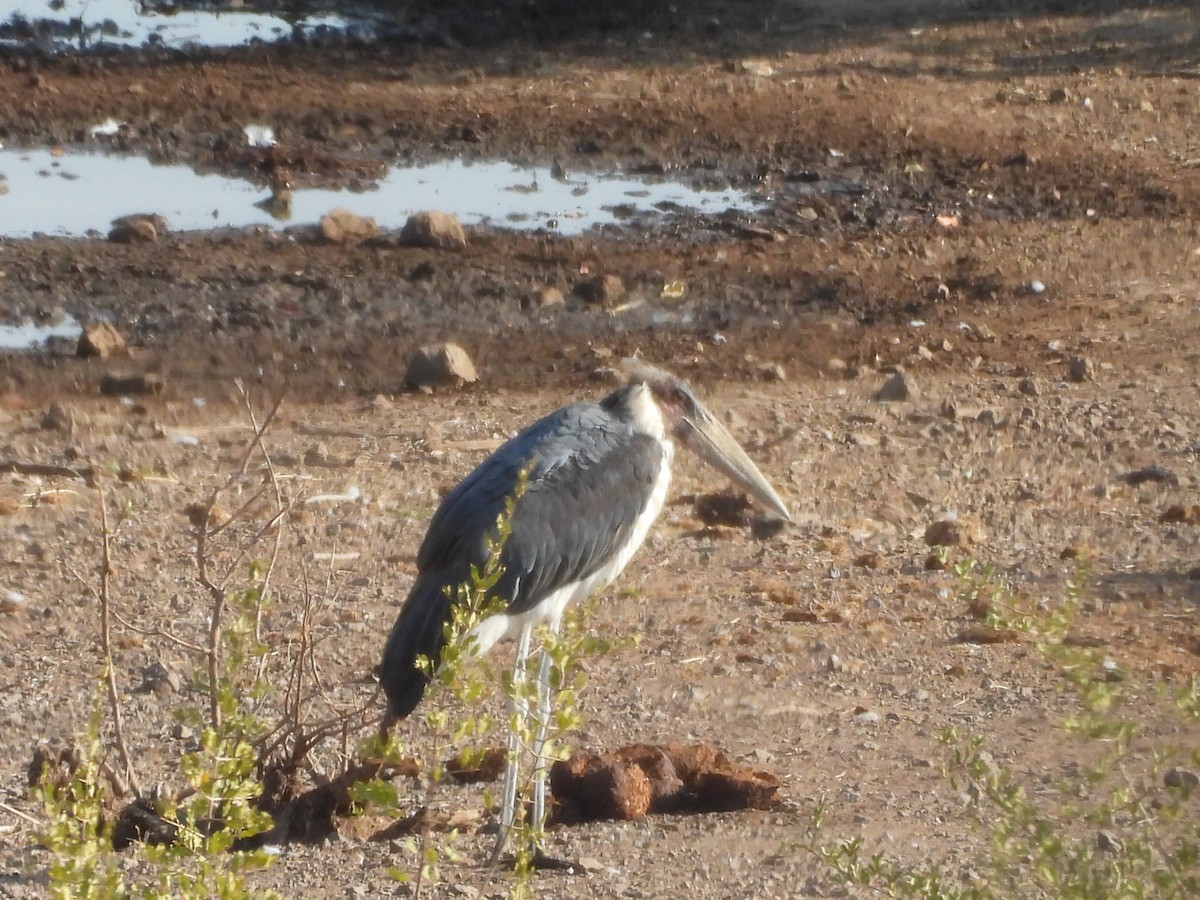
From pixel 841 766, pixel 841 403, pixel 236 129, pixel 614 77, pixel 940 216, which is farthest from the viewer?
pixel 614 77

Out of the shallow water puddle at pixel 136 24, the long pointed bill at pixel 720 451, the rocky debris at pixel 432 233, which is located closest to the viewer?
the long pointed bill at pixel 720 451

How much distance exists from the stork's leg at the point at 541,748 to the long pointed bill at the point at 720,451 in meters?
0.80

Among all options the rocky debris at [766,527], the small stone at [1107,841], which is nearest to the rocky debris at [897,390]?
the rocky debris at [766,527]

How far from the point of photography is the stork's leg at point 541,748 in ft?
11.2

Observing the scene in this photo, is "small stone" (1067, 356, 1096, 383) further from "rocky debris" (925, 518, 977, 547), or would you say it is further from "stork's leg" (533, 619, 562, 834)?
"stork's leg" (533, 619, 562, 834)

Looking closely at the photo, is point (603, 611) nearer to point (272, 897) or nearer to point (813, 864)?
point (813, 864)

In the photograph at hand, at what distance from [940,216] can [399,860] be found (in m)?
7.63

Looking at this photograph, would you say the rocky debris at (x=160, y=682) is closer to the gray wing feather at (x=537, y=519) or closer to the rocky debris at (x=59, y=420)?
the gray wing feather at (x=537, y=519)

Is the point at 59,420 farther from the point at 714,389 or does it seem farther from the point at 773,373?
the point at 773,373

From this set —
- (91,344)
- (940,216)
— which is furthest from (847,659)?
(940,216)

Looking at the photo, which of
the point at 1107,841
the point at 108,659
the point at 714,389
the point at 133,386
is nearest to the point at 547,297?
the point at 714,389

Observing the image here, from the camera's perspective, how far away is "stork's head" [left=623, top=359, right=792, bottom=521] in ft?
16.5

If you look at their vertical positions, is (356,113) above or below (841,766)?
above

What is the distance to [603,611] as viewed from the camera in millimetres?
5602
